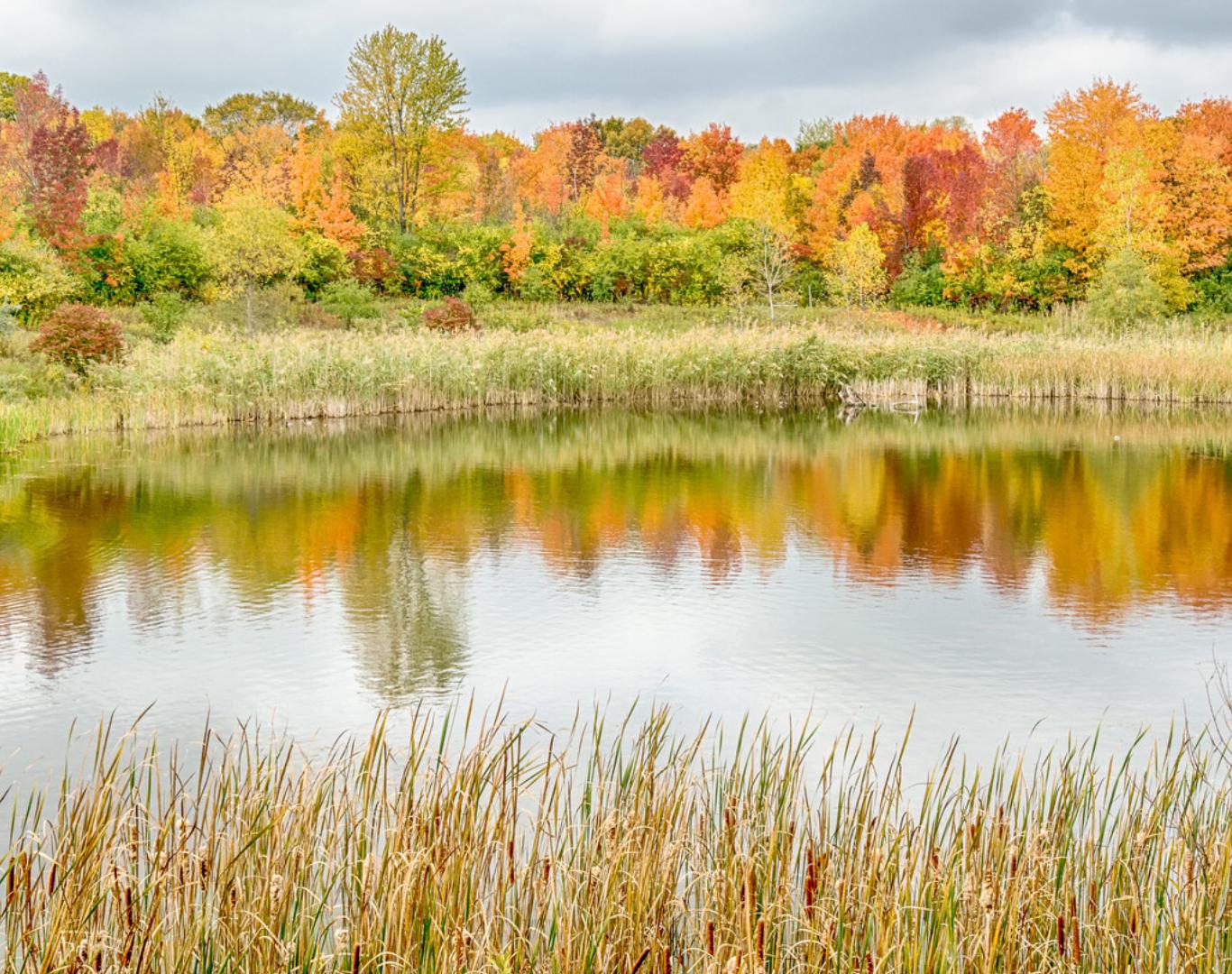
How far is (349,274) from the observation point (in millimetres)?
40000

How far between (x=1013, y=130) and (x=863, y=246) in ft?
66.9

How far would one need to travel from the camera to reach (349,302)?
122 ft

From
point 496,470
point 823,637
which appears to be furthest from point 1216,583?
point 496,470

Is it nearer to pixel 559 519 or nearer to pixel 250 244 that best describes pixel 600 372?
pixel 559 519

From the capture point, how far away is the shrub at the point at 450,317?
33000 millimetres

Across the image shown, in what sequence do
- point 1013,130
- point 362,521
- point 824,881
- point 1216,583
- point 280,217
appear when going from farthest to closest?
point 1013,130 → point 280,217 → point 362,521 → point 1216,583 → point 824,881

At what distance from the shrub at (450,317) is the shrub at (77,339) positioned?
481 inches

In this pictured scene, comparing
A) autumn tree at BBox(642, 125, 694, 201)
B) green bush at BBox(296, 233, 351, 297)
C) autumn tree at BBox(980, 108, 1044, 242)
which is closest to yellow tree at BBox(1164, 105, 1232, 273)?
autumn tree at BBox(980, 108, 1044, 242)

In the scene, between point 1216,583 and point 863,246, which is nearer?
point 1216,583

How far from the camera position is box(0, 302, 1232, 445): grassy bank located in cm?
2050

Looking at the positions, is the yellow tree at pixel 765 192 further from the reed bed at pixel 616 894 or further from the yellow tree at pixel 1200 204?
the reed bed at pixel 616 894

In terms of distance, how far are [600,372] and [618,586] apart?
1597 centimetres

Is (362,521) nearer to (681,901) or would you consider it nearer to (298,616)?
(298,616)

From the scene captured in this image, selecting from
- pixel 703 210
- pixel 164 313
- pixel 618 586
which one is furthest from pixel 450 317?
pixel 618 586
